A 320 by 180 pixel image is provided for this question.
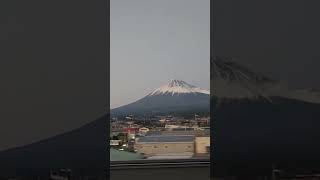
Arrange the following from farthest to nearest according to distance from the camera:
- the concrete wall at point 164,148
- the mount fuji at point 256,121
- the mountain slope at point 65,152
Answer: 1. the concrete wall at point 164,148
2. the mount fuji at point 256,121
3. the mountain slope at point 65,152

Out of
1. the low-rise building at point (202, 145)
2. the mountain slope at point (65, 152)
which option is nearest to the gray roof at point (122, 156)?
the mountain slope at point (65, 152)

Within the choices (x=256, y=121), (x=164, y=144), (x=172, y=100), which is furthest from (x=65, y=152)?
(x=256, y=121)

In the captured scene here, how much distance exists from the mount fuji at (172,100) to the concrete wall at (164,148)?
28 centimetres

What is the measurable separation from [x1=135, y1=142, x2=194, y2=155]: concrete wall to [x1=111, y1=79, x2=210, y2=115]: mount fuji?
0.92 ft

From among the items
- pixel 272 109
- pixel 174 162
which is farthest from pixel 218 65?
pixel 174 162

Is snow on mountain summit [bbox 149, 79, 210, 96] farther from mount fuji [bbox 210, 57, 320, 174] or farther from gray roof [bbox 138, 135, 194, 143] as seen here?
gray roof [bbox 138, 135, 194, 143]

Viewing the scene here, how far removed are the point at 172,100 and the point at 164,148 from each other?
42 cm

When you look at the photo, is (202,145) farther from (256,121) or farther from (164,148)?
(256,121)

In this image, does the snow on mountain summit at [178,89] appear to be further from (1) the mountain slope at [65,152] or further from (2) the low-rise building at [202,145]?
(1) the mountain slope at [65,152]

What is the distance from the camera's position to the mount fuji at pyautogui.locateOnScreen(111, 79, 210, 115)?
4.24m

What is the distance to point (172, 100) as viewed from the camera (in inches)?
170

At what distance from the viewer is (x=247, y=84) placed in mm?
4215

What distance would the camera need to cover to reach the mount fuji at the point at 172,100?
4.24 meters

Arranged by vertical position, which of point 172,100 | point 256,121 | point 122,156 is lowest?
point 122,156
